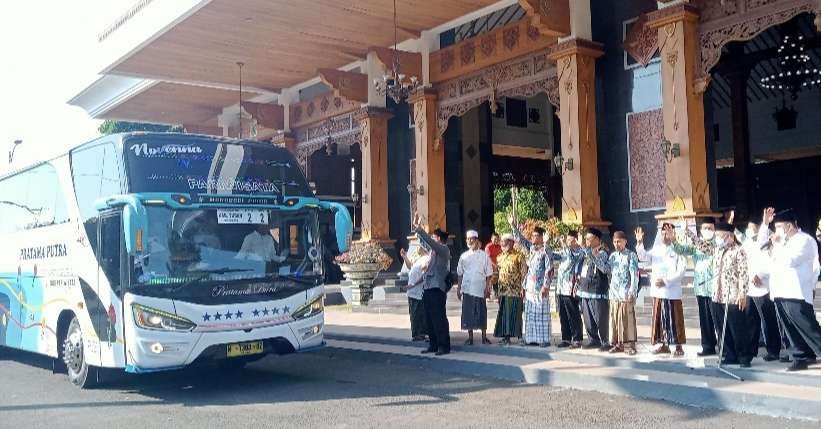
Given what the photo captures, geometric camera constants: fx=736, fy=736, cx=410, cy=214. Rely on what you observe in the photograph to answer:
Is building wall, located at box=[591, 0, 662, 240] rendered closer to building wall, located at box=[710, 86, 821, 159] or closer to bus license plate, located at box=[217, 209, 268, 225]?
bus license plate, located at box=[217, 209, 268, 225]

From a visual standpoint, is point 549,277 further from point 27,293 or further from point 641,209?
point 27,293

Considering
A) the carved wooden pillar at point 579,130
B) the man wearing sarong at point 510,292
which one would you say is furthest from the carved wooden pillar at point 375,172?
the man wearing sarong at point 510,292

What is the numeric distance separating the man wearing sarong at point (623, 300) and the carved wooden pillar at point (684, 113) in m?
3.99

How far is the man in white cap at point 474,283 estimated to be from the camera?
9.49 m

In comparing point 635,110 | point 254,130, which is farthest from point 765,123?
point 254,130

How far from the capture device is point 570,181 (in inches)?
530

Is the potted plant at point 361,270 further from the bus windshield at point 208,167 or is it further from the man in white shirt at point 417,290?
the bus windshield at point 208,167

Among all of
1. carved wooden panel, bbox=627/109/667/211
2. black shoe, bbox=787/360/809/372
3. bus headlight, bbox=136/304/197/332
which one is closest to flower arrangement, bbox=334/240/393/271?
carved wooden panel, bbox=627/109/667/211

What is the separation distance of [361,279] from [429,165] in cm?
304

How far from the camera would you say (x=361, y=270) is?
52.7 ft

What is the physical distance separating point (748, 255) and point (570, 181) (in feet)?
20.6

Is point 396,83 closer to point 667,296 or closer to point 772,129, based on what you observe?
point 667,296

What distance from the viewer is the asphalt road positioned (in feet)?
19.9

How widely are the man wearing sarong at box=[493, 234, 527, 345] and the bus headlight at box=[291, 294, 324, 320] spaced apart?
2.50 meters
